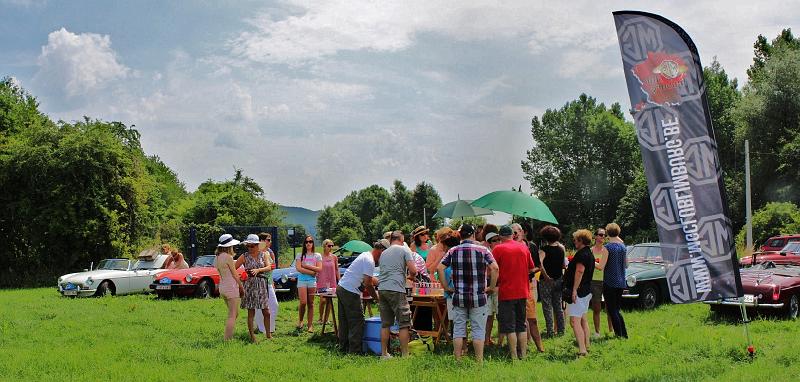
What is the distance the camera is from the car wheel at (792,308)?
482 inches

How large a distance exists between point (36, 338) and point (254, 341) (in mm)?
3800

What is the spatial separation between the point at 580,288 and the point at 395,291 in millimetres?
2485

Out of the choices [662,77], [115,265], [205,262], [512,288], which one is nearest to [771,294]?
[662,77]

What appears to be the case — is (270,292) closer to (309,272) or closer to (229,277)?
(309,272)

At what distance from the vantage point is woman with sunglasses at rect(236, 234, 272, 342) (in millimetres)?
10828

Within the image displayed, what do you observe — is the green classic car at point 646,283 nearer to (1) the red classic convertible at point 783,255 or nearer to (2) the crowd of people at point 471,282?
(2) the crowd of people at point 471,282

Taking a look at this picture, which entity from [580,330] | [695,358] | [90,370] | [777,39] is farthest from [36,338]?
[777,39]

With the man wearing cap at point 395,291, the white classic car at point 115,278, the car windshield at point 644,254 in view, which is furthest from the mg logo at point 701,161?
the white classic car at point 115,278

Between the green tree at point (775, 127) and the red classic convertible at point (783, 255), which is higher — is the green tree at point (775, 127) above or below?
above

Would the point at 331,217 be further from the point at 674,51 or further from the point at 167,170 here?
the point at 674,51

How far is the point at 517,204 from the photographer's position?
44.2 feet

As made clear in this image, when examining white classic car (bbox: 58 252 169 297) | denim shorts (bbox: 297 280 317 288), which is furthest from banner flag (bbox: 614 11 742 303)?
white classic car (bbox: 58 252 169 297)

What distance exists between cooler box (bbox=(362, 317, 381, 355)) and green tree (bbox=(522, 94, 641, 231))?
194ft

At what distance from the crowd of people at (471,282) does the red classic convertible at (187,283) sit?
7.51m
